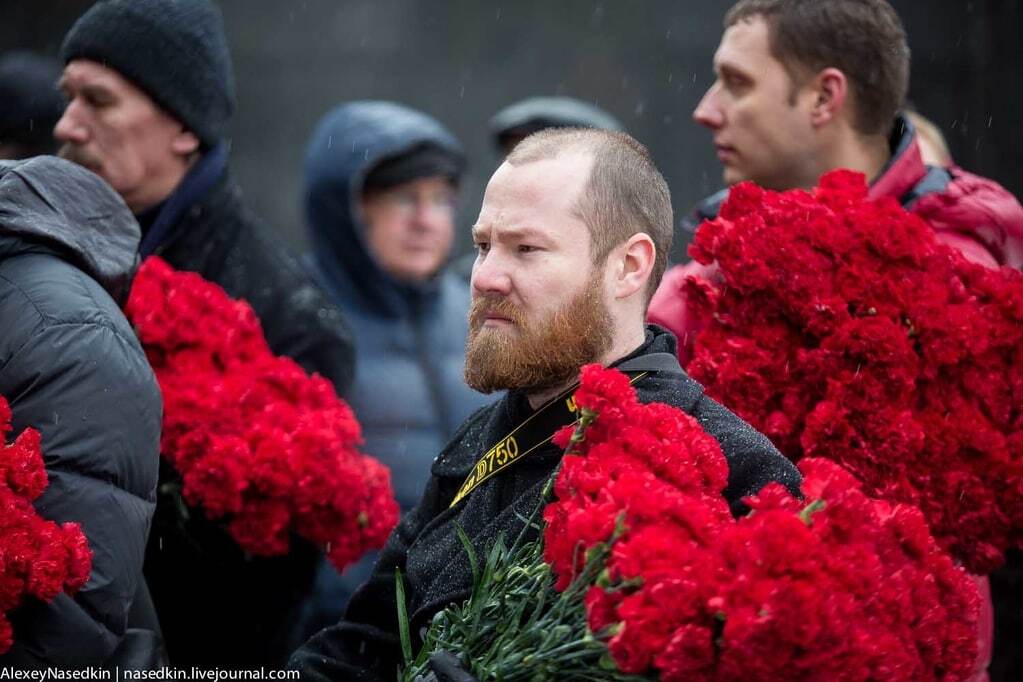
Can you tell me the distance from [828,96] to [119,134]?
7.26 feet

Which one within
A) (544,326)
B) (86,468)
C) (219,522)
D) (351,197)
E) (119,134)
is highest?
(544,326)

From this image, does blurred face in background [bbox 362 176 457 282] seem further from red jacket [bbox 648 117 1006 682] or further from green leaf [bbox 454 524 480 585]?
green leaf [bbox 454 524 480 585]

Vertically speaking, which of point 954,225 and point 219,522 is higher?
point 954,225

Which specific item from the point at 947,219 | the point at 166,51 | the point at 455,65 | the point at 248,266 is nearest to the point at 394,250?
the point at 248,266

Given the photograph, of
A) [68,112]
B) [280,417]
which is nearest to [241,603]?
[280,417]

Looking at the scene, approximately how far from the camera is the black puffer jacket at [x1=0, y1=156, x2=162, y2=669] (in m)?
3.02

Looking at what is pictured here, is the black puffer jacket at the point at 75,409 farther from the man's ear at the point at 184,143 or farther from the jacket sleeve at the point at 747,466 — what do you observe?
the man's ear at the point at 184,143

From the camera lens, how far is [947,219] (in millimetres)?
3930

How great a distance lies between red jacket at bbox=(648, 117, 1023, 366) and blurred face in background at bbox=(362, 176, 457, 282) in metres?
2.19

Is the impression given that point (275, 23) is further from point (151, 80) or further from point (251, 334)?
point (251, 334)

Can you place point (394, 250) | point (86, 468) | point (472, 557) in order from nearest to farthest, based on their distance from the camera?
point (472, 557), point (86, 468), point (394, 250)

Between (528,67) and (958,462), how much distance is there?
630cm

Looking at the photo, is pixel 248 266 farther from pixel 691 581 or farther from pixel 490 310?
pixel 691 581

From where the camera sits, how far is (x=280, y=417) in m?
4.02
